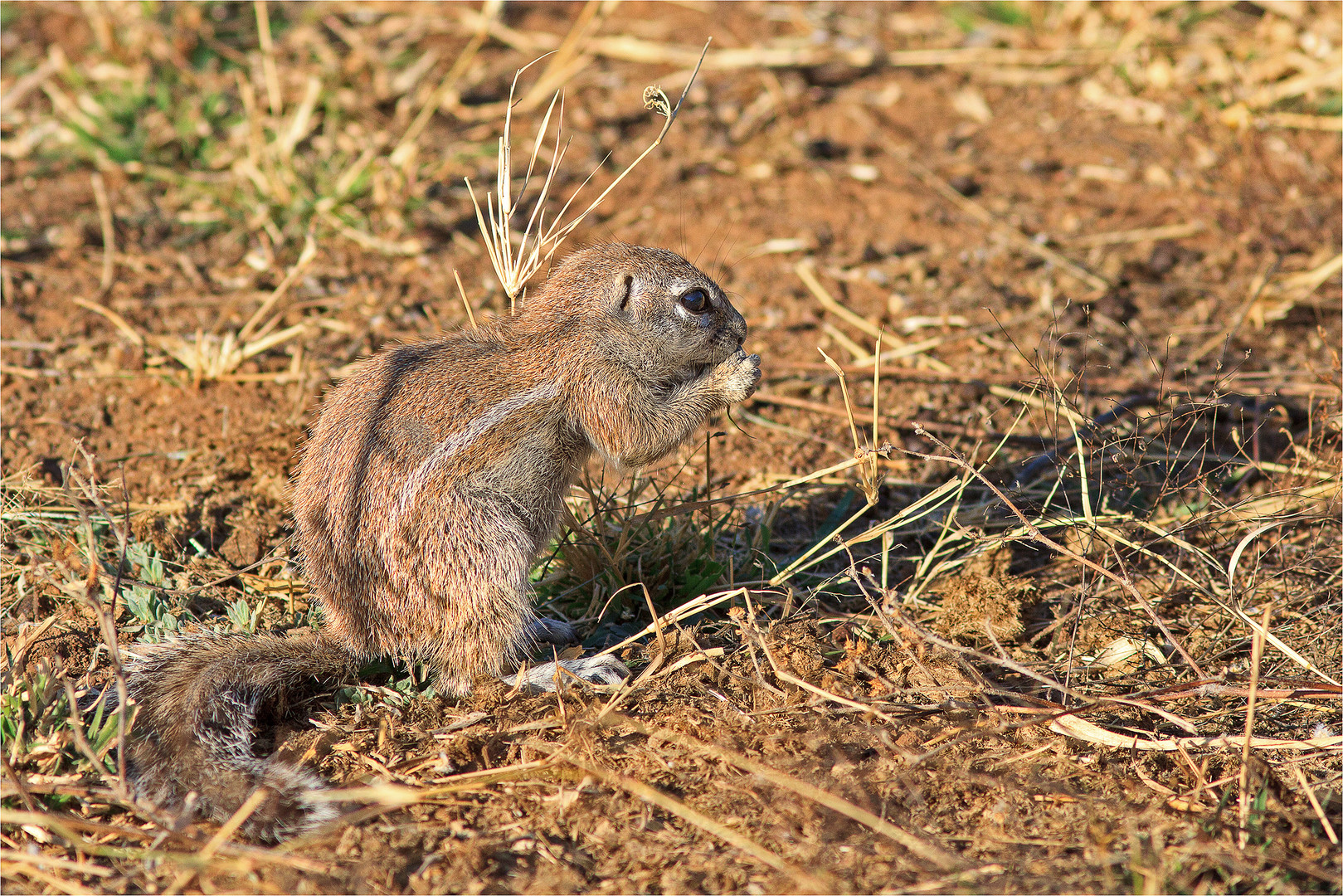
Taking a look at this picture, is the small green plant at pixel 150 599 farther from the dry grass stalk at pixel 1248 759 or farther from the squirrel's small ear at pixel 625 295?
the dry grass stalk at pixel 1248 759

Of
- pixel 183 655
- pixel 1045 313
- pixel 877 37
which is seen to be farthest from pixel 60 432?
pixel 877 37

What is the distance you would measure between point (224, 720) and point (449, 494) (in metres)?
0.93

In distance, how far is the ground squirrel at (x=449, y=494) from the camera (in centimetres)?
334

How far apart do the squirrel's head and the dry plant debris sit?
18cm

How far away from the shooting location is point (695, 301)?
410 cm

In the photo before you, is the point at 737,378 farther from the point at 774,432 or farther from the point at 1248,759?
the point at 1248,759

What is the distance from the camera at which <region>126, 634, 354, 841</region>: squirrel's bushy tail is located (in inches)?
118

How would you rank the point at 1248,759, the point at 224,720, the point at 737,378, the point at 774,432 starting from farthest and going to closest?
the point at 774,432
the point at 737,378
the point at 224,720
the point at 1248,759

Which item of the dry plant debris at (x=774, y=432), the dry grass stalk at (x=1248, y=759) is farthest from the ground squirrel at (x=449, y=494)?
the dry grass stalk at (x=1248, y=759)

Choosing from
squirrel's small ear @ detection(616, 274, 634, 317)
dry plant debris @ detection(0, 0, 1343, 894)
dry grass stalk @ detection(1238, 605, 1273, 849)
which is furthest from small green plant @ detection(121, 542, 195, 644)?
dry grass stalk @ detection(1238, 605, 1273, 849)

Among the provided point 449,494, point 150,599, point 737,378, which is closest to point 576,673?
point 449,494

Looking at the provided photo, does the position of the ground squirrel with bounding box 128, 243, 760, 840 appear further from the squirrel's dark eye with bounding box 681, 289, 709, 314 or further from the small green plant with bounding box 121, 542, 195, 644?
the small green plant with bounding box 121, 542, 195, 644

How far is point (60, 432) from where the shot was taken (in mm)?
4910

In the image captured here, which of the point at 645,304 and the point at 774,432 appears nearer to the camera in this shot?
the point at 645,304
